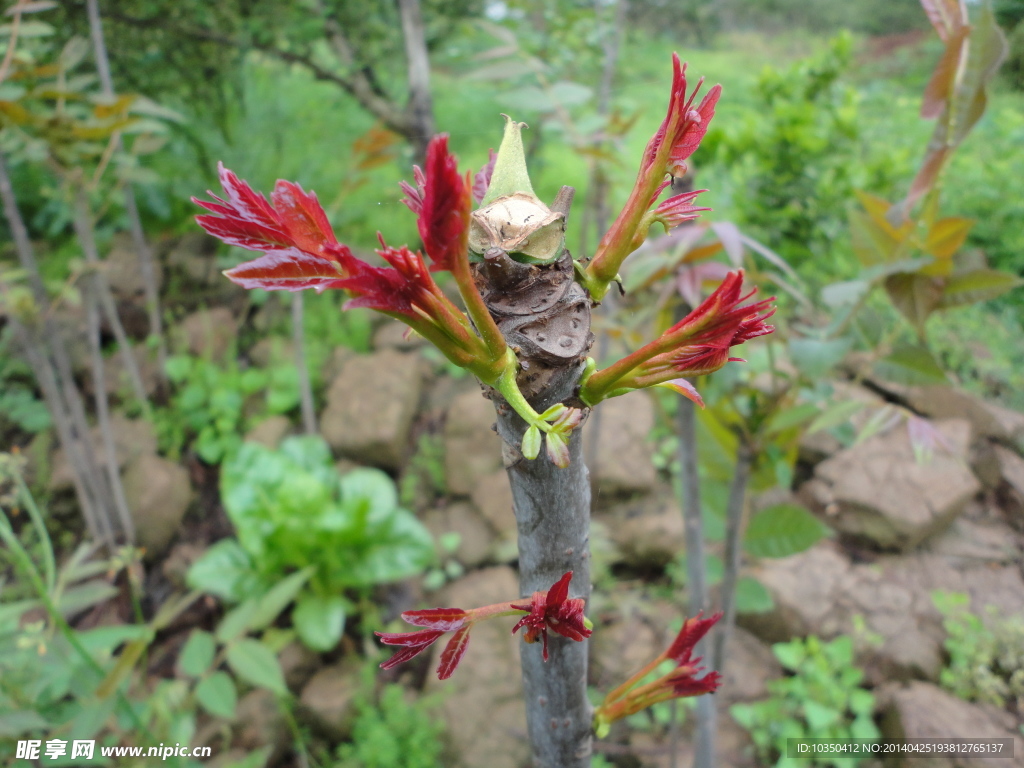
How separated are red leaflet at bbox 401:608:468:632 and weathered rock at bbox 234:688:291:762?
1.82 m

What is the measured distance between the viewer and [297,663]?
6.58 feet

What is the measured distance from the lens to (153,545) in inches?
89.9

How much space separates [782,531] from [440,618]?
101 centimetres

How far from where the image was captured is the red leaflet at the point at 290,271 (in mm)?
300

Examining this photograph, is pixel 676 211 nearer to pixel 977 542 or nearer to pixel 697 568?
pixel 697 568

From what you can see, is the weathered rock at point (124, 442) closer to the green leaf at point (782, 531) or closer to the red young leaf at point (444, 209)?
the green leaf at point (782, 531)

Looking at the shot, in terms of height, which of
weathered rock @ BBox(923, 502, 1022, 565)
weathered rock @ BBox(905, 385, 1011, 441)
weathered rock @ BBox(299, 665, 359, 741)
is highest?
weathered rock @ BBox(905, 385, 1011, 441)

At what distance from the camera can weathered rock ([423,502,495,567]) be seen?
7.81ft

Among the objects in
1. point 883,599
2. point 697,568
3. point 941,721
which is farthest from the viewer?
point 883,599

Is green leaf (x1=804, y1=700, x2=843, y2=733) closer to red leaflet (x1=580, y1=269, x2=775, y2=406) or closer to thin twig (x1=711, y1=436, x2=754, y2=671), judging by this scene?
thin twig (x1=711, y1=436, x2=754, y2=671)

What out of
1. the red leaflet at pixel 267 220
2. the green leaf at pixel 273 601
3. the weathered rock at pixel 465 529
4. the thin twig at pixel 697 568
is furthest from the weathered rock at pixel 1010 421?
the red leaflet at pixel 267 220

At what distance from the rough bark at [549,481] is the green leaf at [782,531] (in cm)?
81

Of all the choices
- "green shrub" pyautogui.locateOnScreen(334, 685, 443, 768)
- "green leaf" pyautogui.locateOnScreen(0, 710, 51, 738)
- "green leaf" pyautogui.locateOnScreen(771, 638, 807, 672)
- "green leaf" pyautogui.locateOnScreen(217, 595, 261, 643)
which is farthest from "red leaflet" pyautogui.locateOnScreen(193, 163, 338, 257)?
"green leaf" pyautogui.locateOnScreen(771, 638, 807, 672)

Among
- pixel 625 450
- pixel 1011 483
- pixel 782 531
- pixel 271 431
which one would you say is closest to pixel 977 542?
pixel 1011 483
